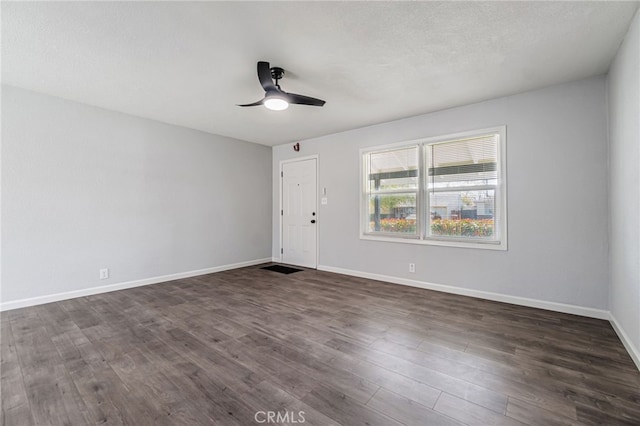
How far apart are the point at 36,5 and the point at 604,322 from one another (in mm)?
5569

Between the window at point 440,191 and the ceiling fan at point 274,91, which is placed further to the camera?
the window at point 440,191

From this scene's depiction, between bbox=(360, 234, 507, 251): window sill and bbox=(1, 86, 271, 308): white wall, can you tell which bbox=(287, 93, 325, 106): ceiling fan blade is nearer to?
bbox=(360, 234, 507, 251): window sill

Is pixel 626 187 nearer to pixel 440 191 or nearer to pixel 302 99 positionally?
pixel 440 191

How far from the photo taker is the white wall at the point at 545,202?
289 centimetres

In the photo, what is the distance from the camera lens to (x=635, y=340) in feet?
6.82

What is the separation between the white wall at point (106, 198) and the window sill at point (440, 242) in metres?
2.80

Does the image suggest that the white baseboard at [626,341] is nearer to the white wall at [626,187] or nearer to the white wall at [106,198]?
the white wall at [626,187]

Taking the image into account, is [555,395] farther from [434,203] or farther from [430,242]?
[434,203]

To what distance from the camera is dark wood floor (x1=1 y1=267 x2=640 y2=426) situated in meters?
1.57

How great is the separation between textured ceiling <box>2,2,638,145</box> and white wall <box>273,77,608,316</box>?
27 centimetres

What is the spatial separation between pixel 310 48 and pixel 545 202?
3.09m

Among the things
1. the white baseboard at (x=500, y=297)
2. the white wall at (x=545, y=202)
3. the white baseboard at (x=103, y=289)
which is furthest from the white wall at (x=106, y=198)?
the white wall at (x=545, y=202)

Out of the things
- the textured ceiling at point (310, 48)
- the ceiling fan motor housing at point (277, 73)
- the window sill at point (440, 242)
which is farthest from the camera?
the window sill at point (440, 242)

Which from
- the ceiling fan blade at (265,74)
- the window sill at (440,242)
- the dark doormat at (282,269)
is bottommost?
the dark doormat at (282,269)
